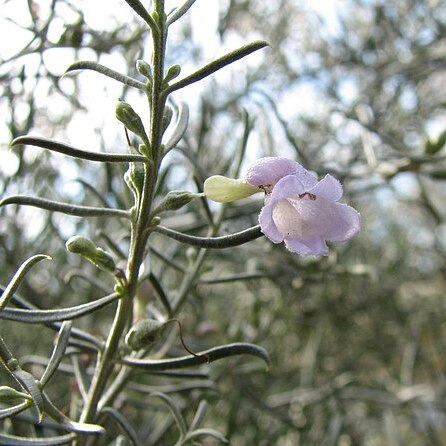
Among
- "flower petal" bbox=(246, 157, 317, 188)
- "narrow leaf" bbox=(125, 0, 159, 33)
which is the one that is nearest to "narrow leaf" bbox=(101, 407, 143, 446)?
"flower petal" bbox=(246, 157, 317, 188)

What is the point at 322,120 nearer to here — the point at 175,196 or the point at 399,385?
the point at 399,385

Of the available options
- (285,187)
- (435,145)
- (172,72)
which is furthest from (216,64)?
(435,145)

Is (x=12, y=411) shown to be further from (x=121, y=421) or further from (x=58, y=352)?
(x=121, y=421)

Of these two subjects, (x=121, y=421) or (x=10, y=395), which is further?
(x=121, y=421)

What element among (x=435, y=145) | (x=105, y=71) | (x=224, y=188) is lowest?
(x=224, y=188)

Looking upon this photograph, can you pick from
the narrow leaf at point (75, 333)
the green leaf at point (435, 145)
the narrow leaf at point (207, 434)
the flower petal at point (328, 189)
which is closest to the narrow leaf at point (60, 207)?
the narrow leaf at point (75, 333)

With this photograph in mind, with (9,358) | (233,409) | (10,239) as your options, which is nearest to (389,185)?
(233,409)

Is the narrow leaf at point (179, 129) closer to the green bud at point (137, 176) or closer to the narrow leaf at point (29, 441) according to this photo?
the green bud at point (137, 176)

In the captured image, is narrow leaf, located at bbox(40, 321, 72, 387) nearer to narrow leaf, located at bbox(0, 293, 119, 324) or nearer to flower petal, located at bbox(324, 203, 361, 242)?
narrow leaf, located at bbox(0, 293, 119, 324)
